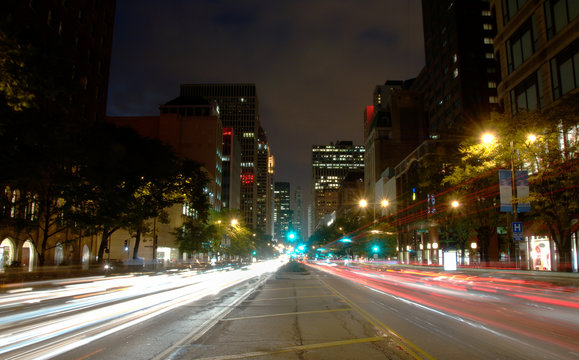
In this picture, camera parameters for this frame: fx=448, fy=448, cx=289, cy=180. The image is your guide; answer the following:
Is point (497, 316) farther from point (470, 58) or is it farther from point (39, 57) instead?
point (470, 58)

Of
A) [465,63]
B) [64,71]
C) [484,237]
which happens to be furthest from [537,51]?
[465,63]

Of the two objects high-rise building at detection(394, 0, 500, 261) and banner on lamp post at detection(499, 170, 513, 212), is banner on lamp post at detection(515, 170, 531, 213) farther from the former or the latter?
high-rise building at detection(394, 0, 500, 261)

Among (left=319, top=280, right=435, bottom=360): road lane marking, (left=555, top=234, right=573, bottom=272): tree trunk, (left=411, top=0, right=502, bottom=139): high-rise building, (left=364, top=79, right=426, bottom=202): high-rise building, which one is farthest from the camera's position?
(left=364, top=79, right=426, bottom=202): high-rise building

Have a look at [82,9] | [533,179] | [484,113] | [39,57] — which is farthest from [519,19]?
[484,113]

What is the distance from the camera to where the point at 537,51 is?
38.0 meters

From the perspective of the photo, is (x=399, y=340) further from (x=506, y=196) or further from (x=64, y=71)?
(x=506, y=196)

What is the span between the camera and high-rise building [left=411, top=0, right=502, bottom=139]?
10400cm

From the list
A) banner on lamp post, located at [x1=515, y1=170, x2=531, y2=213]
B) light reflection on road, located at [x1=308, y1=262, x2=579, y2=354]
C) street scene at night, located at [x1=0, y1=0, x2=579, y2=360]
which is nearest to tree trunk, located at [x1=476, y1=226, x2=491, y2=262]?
street scene at night, located at [x1=0, y1=0, x2=579, y2=360]

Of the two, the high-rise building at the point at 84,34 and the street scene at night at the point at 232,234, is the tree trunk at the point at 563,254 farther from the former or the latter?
the high-rise building at the point at 84,34

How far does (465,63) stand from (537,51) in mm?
72436

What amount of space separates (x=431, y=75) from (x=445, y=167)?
88835mm

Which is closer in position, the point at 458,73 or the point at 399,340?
the point at 399,340

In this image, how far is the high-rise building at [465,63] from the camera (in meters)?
104

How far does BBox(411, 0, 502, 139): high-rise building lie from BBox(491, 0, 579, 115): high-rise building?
5524cm
